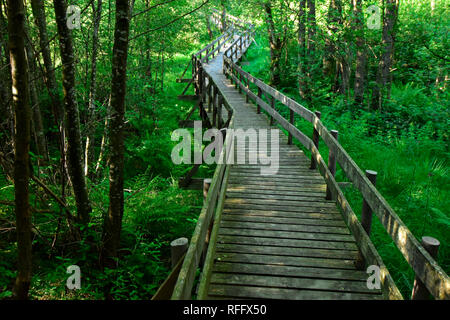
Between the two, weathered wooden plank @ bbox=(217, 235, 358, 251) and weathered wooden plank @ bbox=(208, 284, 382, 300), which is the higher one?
weathered wooden plank @ bbox=(217, 235, 358, 251)

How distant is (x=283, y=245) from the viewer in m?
4.47

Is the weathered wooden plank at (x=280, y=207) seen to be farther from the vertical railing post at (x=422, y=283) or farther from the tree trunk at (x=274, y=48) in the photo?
the tree trunk at (x=274, y=48)

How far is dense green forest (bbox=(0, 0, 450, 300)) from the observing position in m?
4.14

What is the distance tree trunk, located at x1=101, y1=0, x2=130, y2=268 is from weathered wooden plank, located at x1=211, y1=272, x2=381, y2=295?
70.0 inches

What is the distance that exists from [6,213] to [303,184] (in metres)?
5.57

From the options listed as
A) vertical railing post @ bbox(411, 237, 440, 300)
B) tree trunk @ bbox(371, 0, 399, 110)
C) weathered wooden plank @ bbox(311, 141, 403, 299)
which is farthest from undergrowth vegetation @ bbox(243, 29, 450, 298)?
vertical railing post @ bbox(411, 237, 440, 300)

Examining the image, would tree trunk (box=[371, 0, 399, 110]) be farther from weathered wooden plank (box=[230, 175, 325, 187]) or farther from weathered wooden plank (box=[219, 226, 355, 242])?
weathered wooden plank (box=[219, 226, 355, 242])

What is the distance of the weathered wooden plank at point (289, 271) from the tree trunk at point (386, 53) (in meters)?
9.33

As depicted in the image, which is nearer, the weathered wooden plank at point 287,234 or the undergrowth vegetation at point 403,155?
the weathered wooden plank at point 287,234

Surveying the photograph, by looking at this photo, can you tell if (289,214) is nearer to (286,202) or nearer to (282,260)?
(286,202)

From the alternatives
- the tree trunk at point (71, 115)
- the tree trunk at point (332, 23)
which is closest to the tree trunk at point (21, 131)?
the tree trunk at point (71, 115)

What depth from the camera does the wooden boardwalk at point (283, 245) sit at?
3.60 metres

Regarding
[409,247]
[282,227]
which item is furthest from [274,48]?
[409,247]
